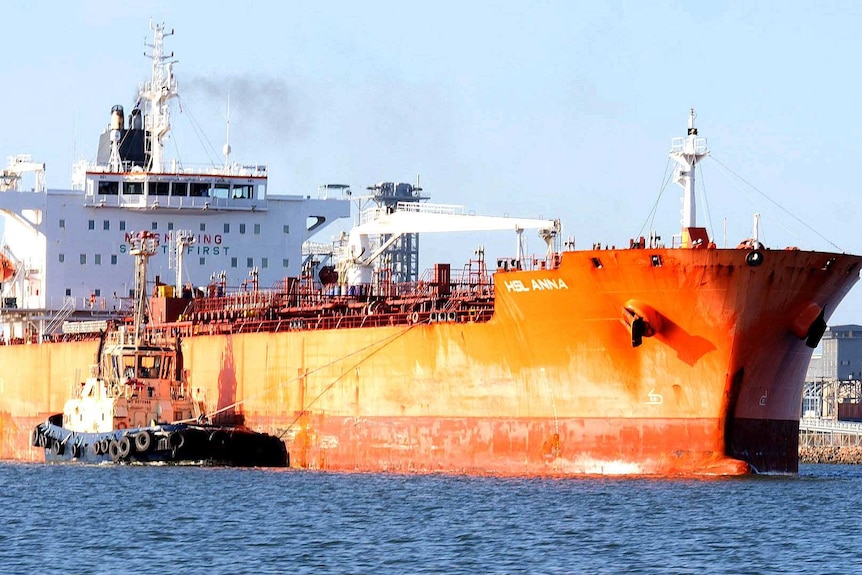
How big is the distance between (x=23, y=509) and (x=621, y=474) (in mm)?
9288

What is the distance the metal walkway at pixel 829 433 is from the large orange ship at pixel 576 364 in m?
20.1

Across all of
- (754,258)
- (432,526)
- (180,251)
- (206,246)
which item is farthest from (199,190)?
(432,526)

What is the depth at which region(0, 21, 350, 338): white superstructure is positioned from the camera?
41031 mm

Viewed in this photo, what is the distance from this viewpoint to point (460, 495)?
2530 cm

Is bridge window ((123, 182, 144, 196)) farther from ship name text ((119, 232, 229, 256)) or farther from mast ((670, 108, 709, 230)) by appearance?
mast ((670, 108, 709, 230))

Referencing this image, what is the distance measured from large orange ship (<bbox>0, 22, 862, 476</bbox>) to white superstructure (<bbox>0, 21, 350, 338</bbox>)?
8.78 meters

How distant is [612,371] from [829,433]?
26.9 m

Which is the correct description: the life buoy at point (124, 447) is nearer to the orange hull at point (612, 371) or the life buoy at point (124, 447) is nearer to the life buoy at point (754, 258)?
the orange hull at point (612, 371)

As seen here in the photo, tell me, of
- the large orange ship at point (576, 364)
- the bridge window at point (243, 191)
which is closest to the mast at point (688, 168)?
the large orange ship at point (576, 364)

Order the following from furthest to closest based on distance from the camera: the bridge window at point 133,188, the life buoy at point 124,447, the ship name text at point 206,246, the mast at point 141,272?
the ship name text at point 206,246
the bridge window at point 133,188
the mast at point 141,272
the life buoy at point 124,447

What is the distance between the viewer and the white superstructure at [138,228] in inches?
1615

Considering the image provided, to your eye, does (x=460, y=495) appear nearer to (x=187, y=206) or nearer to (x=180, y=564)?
(x=180, y=564)

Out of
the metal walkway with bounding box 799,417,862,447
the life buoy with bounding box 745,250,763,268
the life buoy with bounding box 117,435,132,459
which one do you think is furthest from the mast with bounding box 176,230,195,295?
the metal walkway with bounding box 799,417,862,447

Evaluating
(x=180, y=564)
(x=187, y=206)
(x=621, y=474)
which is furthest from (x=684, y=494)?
(x=187, y=206)
